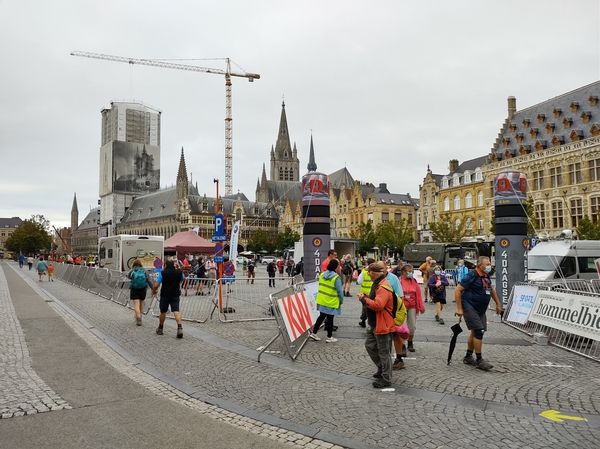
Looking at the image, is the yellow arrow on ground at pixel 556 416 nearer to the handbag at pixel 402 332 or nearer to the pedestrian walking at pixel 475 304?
the pedestrian walking at pixel 475 304

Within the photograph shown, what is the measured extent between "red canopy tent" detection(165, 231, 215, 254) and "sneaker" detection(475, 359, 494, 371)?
76.9 feet

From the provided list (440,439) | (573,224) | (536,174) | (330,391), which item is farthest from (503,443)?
(536,174)

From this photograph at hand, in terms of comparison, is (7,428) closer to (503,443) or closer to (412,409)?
(412,409)

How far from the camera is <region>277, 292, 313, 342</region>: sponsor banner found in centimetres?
853

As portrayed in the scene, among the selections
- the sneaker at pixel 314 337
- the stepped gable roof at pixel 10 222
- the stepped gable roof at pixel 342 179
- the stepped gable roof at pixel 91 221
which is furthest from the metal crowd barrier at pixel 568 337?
the stepped gable roof at pixel 10 222

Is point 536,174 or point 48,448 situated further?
point 536,174

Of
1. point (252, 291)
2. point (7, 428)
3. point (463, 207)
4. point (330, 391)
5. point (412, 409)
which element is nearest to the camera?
point (7, 428)

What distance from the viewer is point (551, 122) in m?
47.6

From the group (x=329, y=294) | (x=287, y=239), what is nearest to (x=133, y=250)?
(x=329, y=294)

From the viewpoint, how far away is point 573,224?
144 ft

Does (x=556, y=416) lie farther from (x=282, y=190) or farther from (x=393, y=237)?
(x=282, y=190)

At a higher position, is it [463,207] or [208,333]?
[463,207]

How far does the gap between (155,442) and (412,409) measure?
2.86 meters

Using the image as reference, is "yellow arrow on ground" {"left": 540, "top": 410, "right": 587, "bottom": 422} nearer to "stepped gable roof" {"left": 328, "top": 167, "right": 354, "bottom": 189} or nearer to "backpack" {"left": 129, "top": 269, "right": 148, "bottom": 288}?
"backpack" {"left": 129, "top": 269, "right": 148, "bottom": 288}
